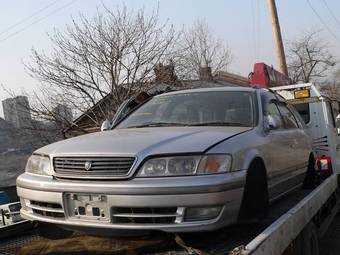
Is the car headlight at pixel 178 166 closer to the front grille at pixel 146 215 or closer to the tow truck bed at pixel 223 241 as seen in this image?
the front grille at pixel 146 215

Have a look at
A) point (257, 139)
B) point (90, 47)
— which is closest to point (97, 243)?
point (257, 139)

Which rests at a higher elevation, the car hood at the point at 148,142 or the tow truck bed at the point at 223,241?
the car hood at the point at 148,142

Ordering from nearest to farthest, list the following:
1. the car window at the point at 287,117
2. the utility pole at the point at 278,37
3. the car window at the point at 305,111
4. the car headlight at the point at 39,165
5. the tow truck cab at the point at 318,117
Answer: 1. the car headlight at the point at 39,165
2. the car window at the point at 287,117
3. the tow truck cab at the point at 318,117
4. the car window at the point at 305,111
5. the utility pole at the point at 278,37

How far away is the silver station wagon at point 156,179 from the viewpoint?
360 centimetres

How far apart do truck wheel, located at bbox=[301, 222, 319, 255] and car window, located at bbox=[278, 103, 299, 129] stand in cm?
112

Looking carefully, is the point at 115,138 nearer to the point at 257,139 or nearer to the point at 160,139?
the point at 160,139

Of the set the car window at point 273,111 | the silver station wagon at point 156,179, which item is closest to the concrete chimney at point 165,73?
the car window at point 273,111

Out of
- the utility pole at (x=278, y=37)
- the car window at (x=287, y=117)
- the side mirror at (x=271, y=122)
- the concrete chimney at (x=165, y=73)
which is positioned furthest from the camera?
the utility pole at (x=278, y=37)

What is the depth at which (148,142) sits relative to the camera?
12.6 feet

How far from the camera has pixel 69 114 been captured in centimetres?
1853

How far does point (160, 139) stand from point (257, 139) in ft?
3.22

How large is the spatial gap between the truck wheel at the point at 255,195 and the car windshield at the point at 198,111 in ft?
1.60

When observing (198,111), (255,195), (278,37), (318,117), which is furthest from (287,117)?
(278,37)

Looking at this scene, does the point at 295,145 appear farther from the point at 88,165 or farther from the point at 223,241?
the point at 88,165
